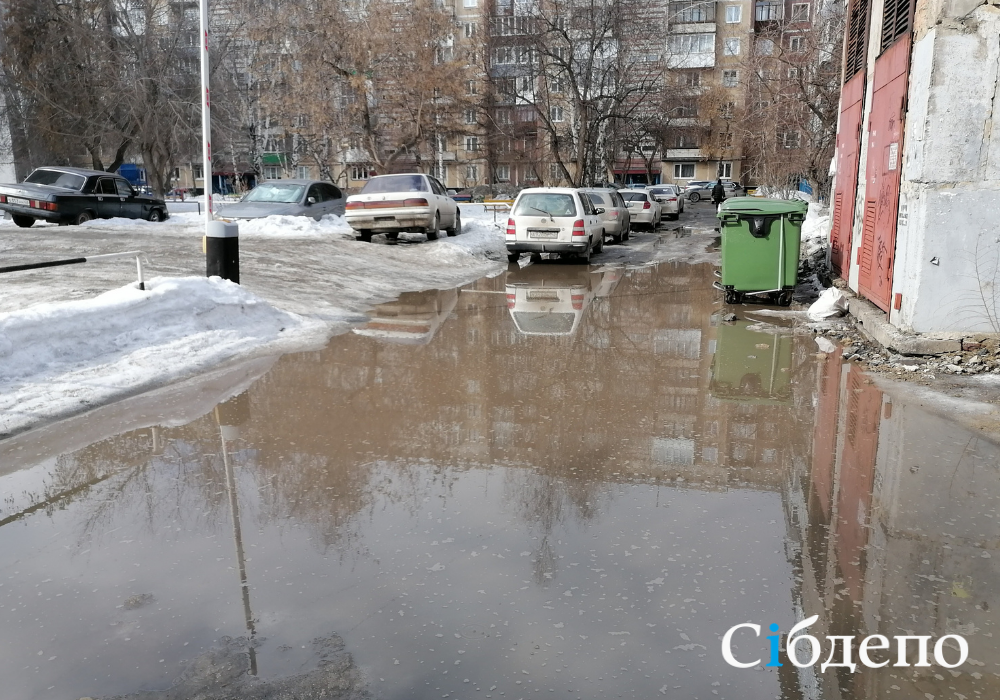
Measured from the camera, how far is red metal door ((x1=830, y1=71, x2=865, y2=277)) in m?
13.6

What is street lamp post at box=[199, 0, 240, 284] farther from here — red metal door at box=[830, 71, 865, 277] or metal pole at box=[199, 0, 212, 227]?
red metal door at box=[830, 71, 865, 277]

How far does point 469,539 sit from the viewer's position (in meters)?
4.57

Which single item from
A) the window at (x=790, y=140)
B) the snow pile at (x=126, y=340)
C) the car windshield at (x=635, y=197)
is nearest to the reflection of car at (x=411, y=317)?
the snow pile at (x=126, y=340)

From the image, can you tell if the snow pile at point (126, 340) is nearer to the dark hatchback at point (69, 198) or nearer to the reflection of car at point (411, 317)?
the reflection of car at point (411, 317)

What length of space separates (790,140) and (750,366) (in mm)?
25002

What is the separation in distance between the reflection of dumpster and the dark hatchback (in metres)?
16.6

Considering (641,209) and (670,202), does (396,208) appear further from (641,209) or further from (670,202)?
(670,202)

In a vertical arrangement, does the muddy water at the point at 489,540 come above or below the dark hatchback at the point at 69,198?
below

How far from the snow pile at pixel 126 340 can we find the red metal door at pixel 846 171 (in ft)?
27.8

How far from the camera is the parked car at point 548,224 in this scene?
1883 cm

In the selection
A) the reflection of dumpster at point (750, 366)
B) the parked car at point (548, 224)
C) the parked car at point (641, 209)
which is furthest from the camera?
the parked car at point (641, 209)

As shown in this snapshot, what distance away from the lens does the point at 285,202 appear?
22.8 m

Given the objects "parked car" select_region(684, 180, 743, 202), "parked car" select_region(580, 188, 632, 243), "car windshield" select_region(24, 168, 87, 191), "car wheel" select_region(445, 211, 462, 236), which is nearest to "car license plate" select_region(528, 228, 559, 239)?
"car wheel" select_region(445, 211, 462, 236)

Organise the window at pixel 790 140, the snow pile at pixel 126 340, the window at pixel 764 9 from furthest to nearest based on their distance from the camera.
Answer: the window at pixel 764 9 → the window at pixel 790 140 → the snow pile at pixel 126 340
